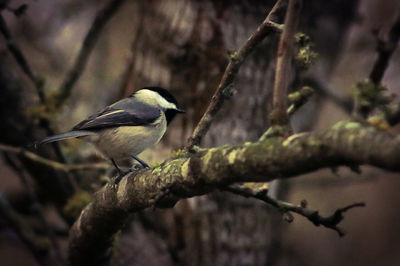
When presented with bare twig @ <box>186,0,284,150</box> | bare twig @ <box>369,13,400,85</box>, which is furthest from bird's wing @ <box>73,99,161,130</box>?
bare twig @ <box>369,13,400,85</box>

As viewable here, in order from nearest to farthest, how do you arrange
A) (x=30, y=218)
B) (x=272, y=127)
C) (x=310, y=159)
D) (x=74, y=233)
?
1. (x=310, y=159)
2. (x=272, y=127)
3. (x=74, y=233)
4. (x=30, y=218)

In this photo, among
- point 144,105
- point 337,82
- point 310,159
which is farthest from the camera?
point 337,82

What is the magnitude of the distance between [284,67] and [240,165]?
337 millimetres

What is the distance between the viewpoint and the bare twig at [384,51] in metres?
1.44

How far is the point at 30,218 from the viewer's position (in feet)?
14.1

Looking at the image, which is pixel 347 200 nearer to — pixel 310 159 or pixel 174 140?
pixel 174 140

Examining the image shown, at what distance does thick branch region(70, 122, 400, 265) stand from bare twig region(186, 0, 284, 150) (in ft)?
0.70

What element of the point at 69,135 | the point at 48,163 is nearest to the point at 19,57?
the point at 48,163

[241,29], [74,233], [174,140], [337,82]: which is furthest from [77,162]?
[337,82]

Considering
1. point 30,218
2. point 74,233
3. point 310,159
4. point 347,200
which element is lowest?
point 347,200

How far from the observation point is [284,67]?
135cm

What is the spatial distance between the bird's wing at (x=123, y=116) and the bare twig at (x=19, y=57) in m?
0.58

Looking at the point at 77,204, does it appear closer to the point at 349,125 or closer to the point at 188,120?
the point at 188,120

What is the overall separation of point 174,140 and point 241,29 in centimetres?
94
